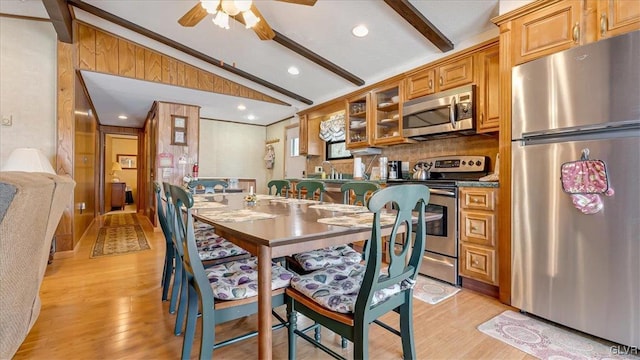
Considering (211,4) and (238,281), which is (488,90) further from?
(238,281)

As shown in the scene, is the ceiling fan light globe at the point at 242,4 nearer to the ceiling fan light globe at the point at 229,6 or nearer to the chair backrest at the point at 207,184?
the ceiling fan light globe at the point at 229,6

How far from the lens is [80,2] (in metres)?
3.16

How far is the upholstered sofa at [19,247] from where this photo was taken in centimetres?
96

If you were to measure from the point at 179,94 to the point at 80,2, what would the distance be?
1690mm

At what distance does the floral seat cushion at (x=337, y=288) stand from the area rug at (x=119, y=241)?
10.7ft

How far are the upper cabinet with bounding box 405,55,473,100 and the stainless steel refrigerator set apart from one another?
2.50ft

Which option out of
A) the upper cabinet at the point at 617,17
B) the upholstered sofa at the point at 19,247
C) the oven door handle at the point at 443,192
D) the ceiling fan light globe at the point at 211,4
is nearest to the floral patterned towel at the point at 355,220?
the upholstered sofa at the point at 19,247

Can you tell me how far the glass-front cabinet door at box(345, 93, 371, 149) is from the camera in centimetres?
412

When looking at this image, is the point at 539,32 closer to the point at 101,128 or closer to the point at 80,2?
the point at 80,2

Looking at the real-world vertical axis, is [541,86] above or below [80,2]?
below

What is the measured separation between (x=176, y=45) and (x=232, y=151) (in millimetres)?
3274

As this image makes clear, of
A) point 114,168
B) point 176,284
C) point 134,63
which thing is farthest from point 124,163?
point 176,284

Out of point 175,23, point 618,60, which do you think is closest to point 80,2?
point 175,23

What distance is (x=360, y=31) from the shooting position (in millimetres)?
3012
